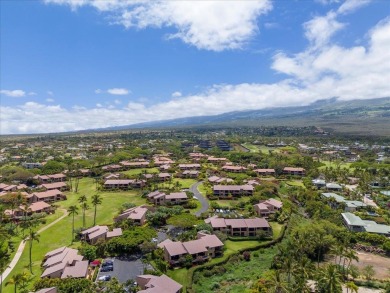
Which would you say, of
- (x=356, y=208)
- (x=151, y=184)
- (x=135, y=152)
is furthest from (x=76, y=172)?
(x=356, y=208)

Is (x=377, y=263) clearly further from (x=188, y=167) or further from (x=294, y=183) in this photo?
(x=188, y=167)

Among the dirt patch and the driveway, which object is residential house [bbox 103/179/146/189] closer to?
the driveway

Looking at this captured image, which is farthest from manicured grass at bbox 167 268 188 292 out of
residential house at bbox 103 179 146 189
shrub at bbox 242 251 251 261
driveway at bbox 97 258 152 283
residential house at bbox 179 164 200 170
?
residential house at bbox 179 164 200 170

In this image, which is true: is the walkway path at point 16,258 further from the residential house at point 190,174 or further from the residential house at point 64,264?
the residential house at point 190,174

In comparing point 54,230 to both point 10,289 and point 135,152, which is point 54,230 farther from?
point 135,152

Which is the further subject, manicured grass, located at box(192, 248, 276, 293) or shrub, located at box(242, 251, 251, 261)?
shrub, located at box(242, 251, 251, 261)

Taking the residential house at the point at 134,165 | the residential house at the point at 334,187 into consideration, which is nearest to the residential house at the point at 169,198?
the residential house at the point at 334,187

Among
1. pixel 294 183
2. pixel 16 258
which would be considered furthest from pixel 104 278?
pixel 294 183
